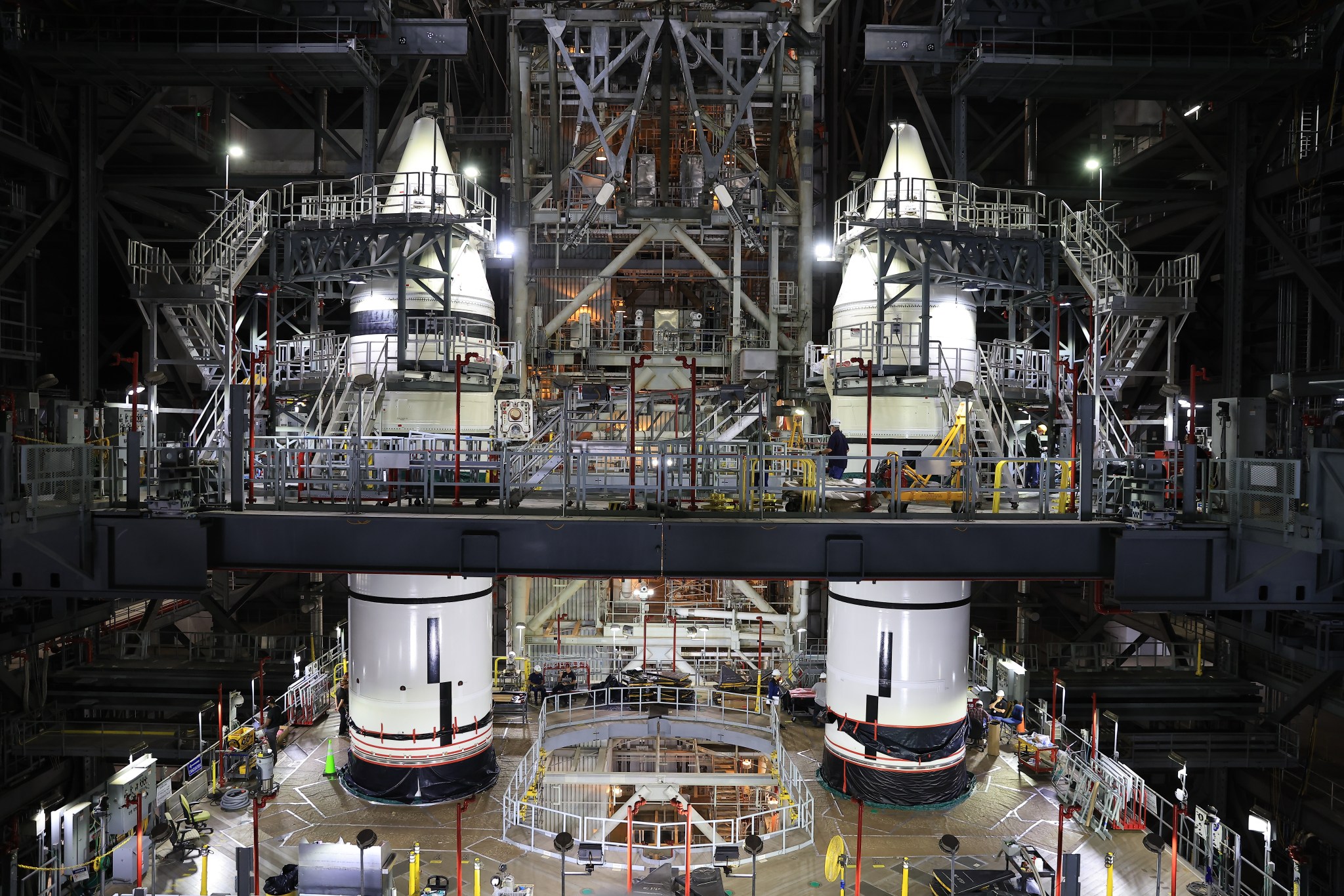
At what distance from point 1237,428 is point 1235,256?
11.7m

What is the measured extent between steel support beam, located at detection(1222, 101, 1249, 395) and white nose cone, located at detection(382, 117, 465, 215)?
87.5 ft

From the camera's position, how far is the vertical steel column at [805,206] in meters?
33.3

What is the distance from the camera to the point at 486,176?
1544 inches

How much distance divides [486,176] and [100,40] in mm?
15301

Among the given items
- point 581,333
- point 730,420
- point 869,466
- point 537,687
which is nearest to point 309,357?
point 581,333

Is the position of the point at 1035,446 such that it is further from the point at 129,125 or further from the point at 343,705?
the point at 129,125

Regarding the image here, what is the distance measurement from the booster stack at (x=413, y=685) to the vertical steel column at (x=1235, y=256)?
90.5 feet

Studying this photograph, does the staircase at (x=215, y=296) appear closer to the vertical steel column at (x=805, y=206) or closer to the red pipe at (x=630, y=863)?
the red pipe at (x=630, y=863)

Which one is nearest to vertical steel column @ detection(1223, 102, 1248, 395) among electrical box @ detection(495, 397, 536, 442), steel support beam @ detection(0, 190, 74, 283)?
electrical box @ detection(495, 397, 536, 442)

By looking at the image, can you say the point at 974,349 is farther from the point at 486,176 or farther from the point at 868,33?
the point at 486,176

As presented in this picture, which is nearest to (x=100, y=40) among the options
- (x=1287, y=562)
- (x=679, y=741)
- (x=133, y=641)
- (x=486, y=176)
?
(x=486, y=176)

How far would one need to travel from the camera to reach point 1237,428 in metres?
22.2

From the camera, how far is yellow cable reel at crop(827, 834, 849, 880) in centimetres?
1455

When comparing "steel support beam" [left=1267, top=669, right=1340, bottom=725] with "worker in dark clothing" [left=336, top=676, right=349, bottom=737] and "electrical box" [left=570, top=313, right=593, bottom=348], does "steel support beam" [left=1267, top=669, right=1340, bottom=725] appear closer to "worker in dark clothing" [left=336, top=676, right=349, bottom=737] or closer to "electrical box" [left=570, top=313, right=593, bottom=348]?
"electrical box" [left=570, top=313, right=593, bottom=348]
